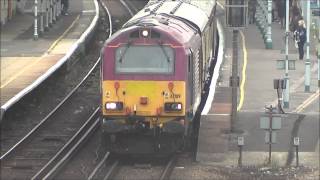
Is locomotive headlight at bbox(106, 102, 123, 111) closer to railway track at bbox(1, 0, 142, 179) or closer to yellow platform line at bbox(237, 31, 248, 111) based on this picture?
railway track at bbox(1, 0, 142, 179)

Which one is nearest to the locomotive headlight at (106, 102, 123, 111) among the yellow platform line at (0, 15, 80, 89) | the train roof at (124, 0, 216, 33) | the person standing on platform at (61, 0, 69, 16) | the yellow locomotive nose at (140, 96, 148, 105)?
the yellow locomotive nose at (140, 96, 148, 105)

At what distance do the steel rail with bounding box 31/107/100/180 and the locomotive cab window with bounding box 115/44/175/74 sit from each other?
7.98ft

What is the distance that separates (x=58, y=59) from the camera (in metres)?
28.2

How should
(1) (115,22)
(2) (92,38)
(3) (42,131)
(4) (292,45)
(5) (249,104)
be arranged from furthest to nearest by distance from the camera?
(1) (115,22)
(2) (92,38)
(4) (292,45)
(5) (249,104)
(3) (42,131)

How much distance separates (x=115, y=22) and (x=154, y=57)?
26709mm

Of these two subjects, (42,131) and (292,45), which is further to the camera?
(292,45)

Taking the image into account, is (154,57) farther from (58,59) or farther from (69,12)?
(69,12)

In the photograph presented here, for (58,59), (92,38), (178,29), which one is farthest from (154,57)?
(92,38)

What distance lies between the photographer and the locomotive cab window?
1576cm

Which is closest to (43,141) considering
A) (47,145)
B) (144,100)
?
(47,145)

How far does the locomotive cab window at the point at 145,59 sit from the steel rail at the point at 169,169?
1.96 meters

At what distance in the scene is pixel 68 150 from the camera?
17.6m

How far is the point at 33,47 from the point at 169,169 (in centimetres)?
1758

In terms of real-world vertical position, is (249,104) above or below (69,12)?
below
